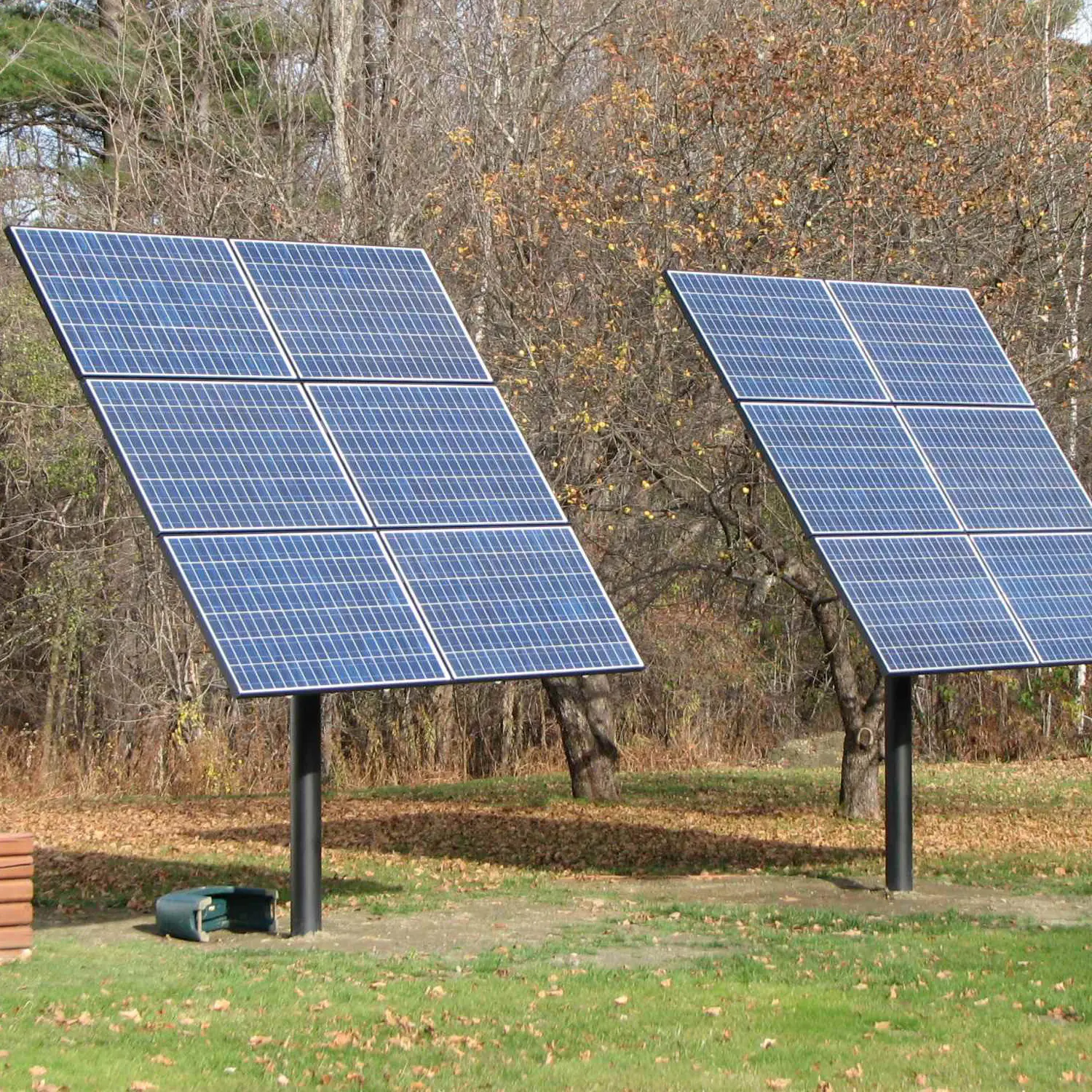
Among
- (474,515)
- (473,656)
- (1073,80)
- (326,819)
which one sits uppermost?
(1073,80)

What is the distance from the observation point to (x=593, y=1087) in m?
8.52

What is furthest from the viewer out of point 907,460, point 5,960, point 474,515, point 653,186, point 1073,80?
point 1073,80

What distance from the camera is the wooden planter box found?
11438 millimetres

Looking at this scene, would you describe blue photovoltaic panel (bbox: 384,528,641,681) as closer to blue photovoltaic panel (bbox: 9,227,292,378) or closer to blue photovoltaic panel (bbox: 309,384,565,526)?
blue photovoltaic panel (bbox: 309,384,565,526)

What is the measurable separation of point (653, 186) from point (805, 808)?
7521 millimetres

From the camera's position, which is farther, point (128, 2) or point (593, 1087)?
point (128, 2)

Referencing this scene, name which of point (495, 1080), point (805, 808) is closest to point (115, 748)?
point (805, 808)

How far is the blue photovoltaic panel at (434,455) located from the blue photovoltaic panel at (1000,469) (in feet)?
12.3

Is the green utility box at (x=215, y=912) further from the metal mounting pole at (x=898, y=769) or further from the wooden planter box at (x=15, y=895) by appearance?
the metal mounting pole at (x=898, y=769)

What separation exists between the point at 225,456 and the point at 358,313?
7.81ft

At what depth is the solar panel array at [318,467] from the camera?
11.4 metres

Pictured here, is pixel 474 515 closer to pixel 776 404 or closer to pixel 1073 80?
pixel 776 404

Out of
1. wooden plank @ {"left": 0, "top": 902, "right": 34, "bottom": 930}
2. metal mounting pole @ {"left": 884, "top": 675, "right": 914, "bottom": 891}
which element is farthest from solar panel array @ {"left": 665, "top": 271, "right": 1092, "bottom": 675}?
wooden plank @ {"left": 0, "top": 902, "right": 34, "bottom": 930}

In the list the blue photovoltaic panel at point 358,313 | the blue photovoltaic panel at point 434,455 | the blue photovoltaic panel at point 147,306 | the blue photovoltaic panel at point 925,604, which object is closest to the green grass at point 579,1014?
the blue photovoltaic panel at point 925,604
